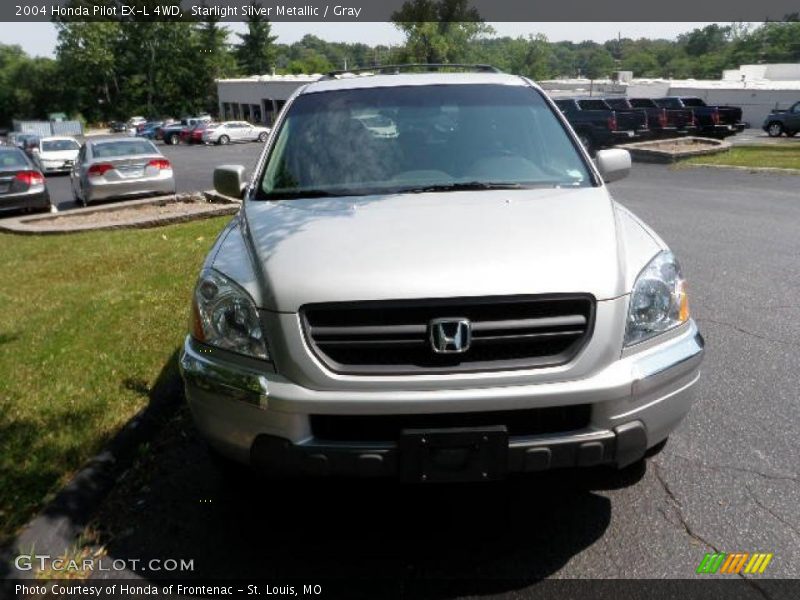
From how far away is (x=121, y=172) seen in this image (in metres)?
14.3

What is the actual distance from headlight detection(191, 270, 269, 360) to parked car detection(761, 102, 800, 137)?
34294 millimetres

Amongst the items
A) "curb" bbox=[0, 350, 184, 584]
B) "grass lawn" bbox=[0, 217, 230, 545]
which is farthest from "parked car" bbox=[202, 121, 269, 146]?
"curb" bbox=[0, 350, 184, 584]

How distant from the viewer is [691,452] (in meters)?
3.65

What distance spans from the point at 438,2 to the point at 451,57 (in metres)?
5.12

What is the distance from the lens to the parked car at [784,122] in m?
31.6

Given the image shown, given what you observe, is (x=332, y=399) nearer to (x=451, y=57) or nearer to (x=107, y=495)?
(x=107, y=495)

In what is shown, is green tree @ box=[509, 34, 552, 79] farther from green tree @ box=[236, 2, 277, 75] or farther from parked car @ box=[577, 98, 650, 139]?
parked car @ box=[577, 98, 650, 139]

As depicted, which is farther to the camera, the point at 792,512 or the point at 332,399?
the point at 792,512

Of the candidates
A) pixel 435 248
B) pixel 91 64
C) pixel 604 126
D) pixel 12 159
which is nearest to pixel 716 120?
pixel 604 126

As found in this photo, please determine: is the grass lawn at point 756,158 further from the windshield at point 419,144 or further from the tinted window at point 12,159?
the tinted window at point 12,159

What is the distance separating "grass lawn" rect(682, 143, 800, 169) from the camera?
676 inches

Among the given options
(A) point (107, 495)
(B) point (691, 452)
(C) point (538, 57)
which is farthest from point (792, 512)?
(C) point (538, 57)

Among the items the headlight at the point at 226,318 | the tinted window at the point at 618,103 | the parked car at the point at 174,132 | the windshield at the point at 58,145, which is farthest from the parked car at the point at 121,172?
the parked car at the point at 174,132
